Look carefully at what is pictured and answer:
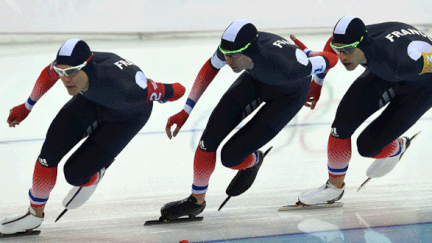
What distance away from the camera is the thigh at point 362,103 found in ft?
12.9

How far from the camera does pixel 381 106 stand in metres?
3.95

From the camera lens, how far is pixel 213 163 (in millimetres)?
3955

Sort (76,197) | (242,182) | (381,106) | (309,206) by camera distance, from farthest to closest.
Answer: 1. (309,206)
2. (242,182)
3. (381,106)
4. (76,197)

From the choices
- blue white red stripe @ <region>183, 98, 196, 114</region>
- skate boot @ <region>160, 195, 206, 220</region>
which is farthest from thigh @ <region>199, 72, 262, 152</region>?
skate boot @ <region>160, 195, 206, 220</region>

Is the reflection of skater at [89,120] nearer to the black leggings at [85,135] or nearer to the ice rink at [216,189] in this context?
the black leggings at [85,135]

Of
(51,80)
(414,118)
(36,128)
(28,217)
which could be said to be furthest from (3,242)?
(414,118)

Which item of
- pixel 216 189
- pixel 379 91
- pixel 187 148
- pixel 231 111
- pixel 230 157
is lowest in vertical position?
pixel 187 148

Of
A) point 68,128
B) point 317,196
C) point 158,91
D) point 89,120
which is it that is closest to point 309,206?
Answer: point 317,196

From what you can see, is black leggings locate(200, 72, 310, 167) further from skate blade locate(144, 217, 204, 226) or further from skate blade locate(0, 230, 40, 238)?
skate blade locate(0, 230, 40, 238)

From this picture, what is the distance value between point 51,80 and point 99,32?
336cm

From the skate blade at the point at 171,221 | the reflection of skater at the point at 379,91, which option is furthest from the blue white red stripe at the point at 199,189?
the reflection of skater at the point at 379,91

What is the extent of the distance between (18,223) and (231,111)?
1.49 meters

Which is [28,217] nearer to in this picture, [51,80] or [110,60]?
[51,80]

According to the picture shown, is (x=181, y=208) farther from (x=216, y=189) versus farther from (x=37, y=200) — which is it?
(x=37, y=200)
